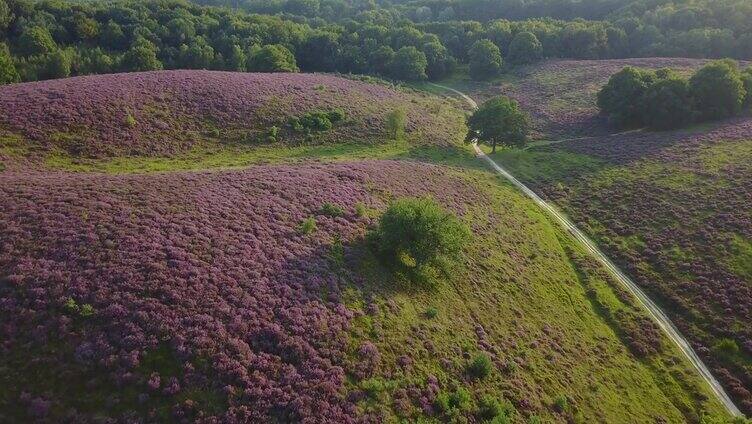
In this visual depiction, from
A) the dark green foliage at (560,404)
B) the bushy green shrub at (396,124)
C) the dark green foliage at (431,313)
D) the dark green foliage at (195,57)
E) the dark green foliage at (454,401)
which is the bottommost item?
the dark green foliage at (560,404)

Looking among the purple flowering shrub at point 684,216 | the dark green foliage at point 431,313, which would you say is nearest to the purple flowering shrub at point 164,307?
the dark green foliage at point 431,313

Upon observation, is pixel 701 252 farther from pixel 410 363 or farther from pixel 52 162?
pixel 52 162

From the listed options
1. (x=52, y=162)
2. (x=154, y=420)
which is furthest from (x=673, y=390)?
(x=52, y=162)

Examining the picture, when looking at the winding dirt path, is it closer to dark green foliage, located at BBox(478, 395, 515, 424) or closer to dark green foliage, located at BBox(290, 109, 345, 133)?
dark green foliage, located at BBox(478, 395, 515, 424)

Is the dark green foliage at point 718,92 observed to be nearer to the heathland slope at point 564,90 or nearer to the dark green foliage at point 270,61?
the heathland slope at point 564,90

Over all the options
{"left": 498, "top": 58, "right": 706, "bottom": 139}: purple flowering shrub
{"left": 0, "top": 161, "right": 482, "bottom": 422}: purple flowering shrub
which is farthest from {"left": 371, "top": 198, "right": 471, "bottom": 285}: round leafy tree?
{"left": 498, "top": 58, "right": 706, "bottom": 139}: purple flowering shrub

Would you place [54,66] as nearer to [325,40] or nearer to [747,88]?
[325,40]

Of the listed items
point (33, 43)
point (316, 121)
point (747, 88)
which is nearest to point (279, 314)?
point (316, 121)
